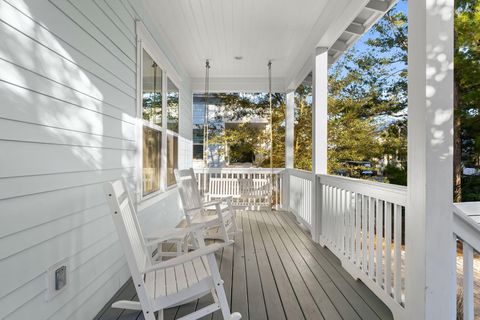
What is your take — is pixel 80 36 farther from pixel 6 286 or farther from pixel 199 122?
pixel 199 122

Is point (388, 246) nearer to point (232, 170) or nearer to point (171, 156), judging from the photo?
point (171, 156)

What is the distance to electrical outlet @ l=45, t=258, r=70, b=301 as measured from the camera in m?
1.61

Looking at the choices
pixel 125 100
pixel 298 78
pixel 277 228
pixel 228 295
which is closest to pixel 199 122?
pixel 298 78

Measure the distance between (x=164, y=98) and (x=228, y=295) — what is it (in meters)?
2.79

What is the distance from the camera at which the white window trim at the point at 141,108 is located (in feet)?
10.1

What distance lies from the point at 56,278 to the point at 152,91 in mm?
2456

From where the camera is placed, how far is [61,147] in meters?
1.74

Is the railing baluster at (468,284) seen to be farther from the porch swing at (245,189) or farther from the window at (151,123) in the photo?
the porch swing at (245,189)

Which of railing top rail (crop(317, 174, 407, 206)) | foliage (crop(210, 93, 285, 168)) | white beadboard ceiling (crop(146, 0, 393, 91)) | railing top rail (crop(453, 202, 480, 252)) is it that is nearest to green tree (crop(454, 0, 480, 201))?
white beadboard ceiling (crop(146, 0, 393, 91))

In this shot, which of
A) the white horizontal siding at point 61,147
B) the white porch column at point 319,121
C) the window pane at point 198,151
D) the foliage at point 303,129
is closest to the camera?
the white horizontal siding at point 61,147

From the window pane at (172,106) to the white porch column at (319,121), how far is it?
2094 millimetres

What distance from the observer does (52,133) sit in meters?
1.65

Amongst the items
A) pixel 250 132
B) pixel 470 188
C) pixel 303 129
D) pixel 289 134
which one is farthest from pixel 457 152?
pixel 250 132

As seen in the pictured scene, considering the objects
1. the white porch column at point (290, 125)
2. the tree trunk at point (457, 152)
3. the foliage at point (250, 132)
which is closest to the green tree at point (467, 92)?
the tree trunk at point (457, 152)
